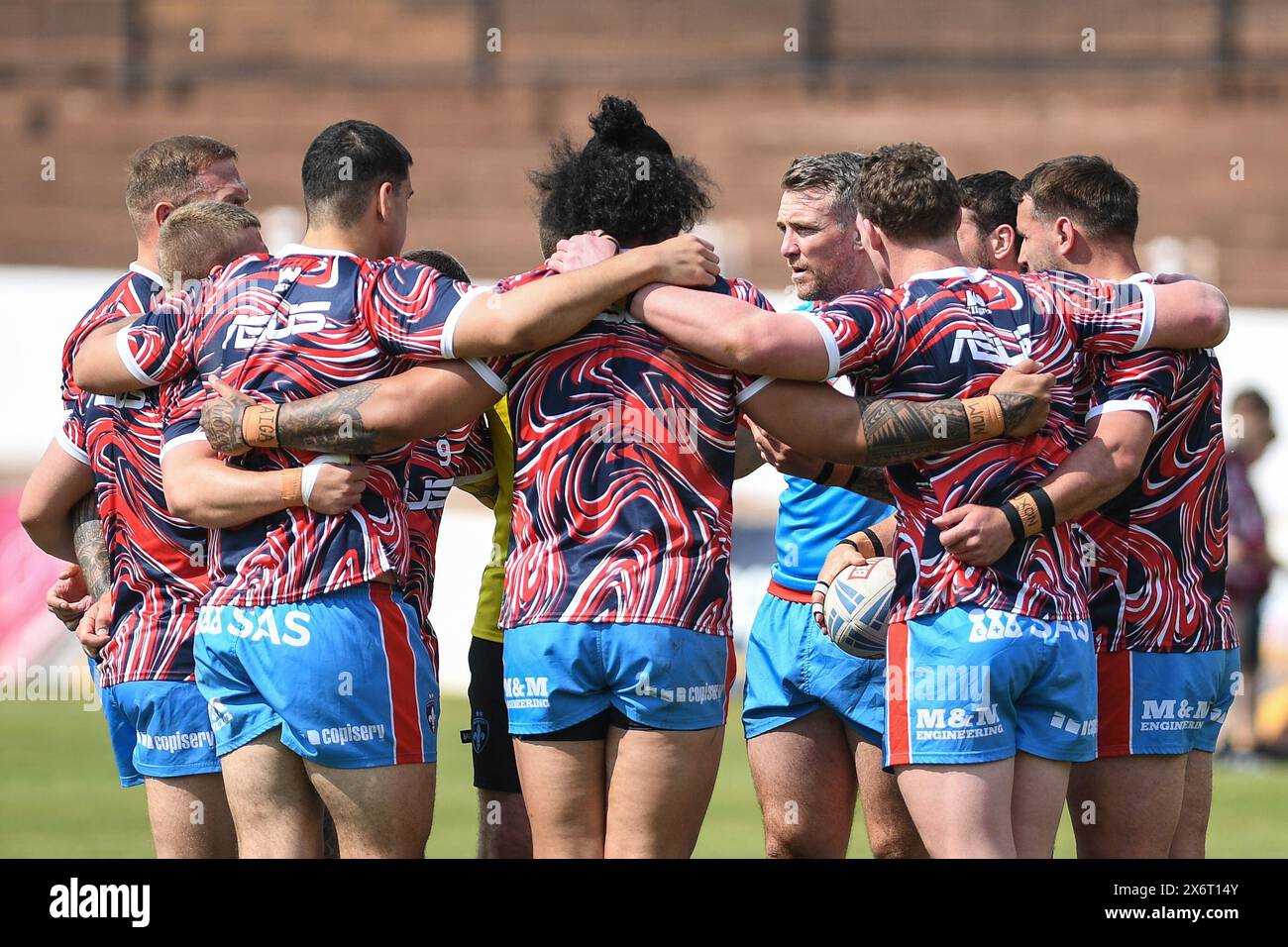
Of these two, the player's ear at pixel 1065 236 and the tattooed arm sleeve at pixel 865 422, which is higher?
A: the player's ear at pixel 1065 236

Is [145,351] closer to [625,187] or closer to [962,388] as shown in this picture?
[625,187]

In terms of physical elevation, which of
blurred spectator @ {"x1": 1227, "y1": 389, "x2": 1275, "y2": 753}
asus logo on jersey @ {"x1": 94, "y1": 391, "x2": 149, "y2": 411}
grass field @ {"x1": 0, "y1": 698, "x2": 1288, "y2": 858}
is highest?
asus logo on jersey @ {"x1": 94, "y1": 391, "x2": 149, "y2": 411}

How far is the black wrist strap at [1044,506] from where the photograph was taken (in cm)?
451

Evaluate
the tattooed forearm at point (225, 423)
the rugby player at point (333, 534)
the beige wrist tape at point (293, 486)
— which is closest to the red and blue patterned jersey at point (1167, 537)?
the rugby player at point (333, 534)

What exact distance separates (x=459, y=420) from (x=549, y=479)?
30 cm

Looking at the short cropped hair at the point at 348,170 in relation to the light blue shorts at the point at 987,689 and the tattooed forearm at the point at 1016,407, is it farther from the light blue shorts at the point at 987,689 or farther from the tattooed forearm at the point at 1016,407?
the light blue shorts at the point at 987,689

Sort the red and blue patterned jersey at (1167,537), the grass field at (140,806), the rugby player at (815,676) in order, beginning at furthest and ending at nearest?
the grass field at (140,806), the rugby player at (815,676), the red and blue patterned jersey at (1167,537)

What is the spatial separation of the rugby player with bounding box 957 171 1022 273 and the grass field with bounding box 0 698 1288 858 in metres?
4.11

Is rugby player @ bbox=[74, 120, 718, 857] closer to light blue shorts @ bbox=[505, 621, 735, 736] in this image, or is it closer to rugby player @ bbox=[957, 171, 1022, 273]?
light blue shorts @ bbox=[505, 621, 735, 736]

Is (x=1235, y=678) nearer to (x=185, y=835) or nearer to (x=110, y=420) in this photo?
(x=185, y=835)

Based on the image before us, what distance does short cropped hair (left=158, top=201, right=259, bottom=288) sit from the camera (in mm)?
5191

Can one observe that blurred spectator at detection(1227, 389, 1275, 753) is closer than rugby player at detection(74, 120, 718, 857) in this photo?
No

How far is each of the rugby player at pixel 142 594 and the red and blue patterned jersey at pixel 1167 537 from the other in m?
2.81

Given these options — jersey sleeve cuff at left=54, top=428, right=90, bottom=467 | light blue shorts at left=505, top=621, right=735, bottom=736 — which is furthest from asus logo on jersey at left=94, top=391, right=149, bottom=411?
light blue shorts at left=505, top=621, right=735, bottom=736
